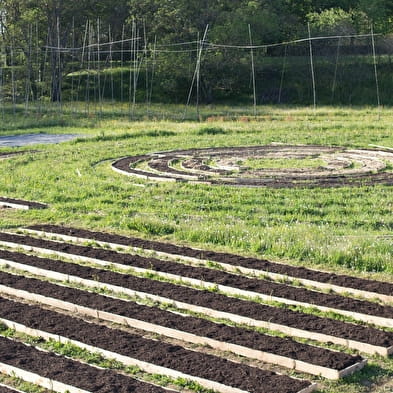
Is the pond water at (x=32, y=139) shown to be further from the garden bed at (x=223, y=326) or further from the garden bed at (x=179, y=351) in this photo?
the garden bed at (x=179, y=351)

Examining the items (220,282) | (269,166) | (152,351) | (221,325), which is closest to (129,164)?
(269,166)

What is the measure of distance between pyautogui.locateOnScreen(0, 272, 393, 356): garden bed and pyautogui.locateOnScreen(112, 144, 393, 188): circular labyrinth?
10.1 meters

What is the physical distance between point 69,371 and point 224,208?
9680mm

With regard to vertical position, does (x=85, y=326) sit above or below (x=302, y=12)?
below

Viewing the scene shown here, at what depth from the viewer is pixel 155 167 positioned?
939 inches

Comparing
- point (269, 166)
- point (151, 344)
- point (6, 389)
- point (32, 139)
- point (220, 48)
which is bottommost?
point (6, 389)

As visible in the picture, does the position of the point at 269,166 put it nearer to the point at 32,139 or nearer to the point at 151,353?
the point at 32,139

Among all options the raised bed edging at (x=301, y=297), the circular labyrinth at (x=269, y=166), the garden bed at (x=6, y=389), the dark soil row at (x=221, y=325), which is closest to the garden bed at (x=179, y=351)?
the dark soil row at (x=221, y=325)

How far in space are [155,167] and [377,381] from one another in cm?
1633

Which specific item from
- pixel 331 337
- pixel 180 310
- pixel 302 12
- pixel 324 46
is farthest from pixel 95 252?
pixel 302 12

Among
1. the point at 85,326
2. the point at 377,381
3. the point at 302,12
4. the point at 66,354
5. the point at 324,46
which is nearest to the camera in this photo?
the point at 377,381

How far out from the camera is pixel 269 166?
78.1 ft

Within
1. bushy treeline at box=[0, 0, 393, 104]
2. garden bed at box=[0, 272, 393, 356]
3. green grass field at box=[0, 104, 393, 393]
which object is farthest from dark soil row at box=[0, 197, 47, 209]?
bushy treeline at box=[0, 0, 393, 104]

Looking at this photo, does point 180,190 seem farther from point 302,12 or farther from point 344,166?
point 302,12
